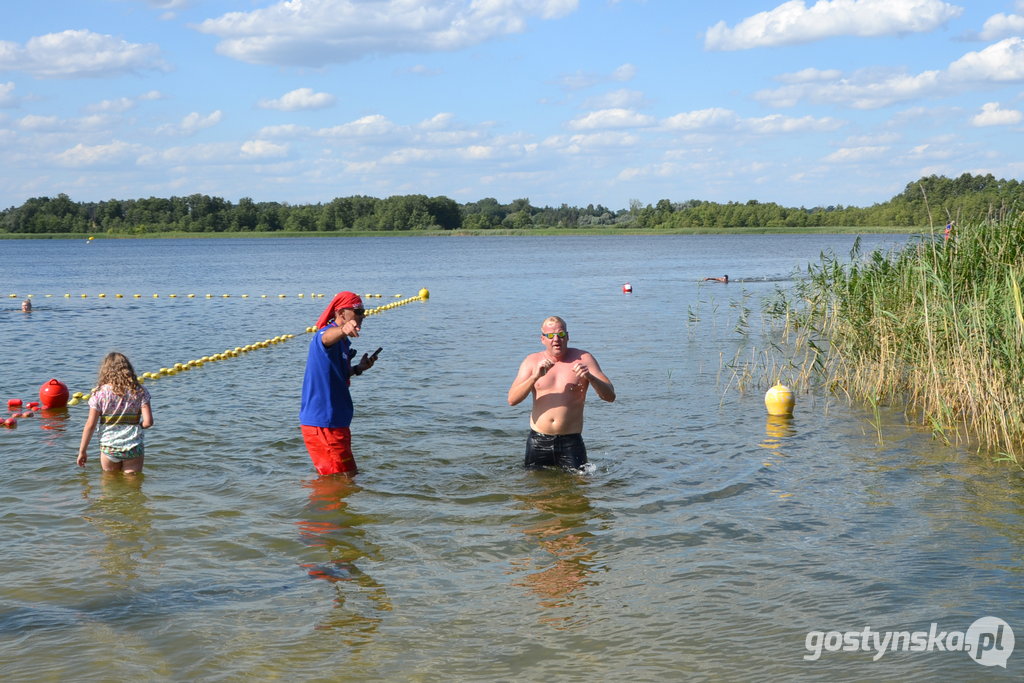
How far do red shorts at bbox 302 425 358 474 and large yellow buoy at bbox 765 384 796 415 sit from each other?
20.5ft

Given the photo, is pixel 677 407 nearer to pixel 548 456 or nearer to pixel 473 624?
pixel 548 456

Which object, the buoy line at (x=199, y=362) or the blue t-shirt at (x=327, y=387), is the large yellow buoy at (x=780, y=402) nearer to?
the blue t-shirt at (x=327, y=387)

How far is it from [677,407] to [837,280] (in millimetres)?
4578

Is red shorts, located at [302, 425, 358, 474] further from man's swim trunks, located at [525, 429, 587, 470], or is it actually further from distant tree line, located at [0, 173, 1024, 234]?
distant tree line, located at [0, 173, 1024, 234]

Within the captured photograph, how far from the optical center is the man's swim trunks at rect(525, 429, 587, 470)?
920 cm

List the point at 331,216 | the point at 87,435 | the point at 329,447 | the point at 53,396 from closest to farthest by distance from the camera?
the point at 329,447, the point at 87,435, the point at 53,396, the point at 331,216

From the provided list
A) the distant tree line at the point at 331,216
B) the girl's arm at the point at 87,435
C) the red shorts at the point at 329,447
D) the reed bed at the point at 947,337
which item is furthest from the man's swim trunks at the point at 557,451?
the distant tree line at the point at 331,216

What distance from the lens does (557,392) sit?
8.91 m

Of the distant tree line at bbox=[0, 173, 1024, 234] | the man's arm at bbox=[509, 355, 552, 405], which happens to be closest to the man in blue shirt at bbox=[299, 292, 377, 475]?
the man's arm at bbox=[509, 355, 552, 405]

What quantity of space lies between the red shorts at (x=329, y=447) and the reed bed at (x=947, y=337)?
20.9ft

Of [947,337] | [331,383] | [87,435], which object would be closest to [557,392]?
[331,383]

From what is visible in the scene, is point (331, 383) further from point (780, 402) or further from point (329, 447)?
point (780, 402)

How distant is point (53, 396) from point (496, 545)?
8.56 metres

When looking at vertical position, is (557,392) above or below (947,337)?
below
